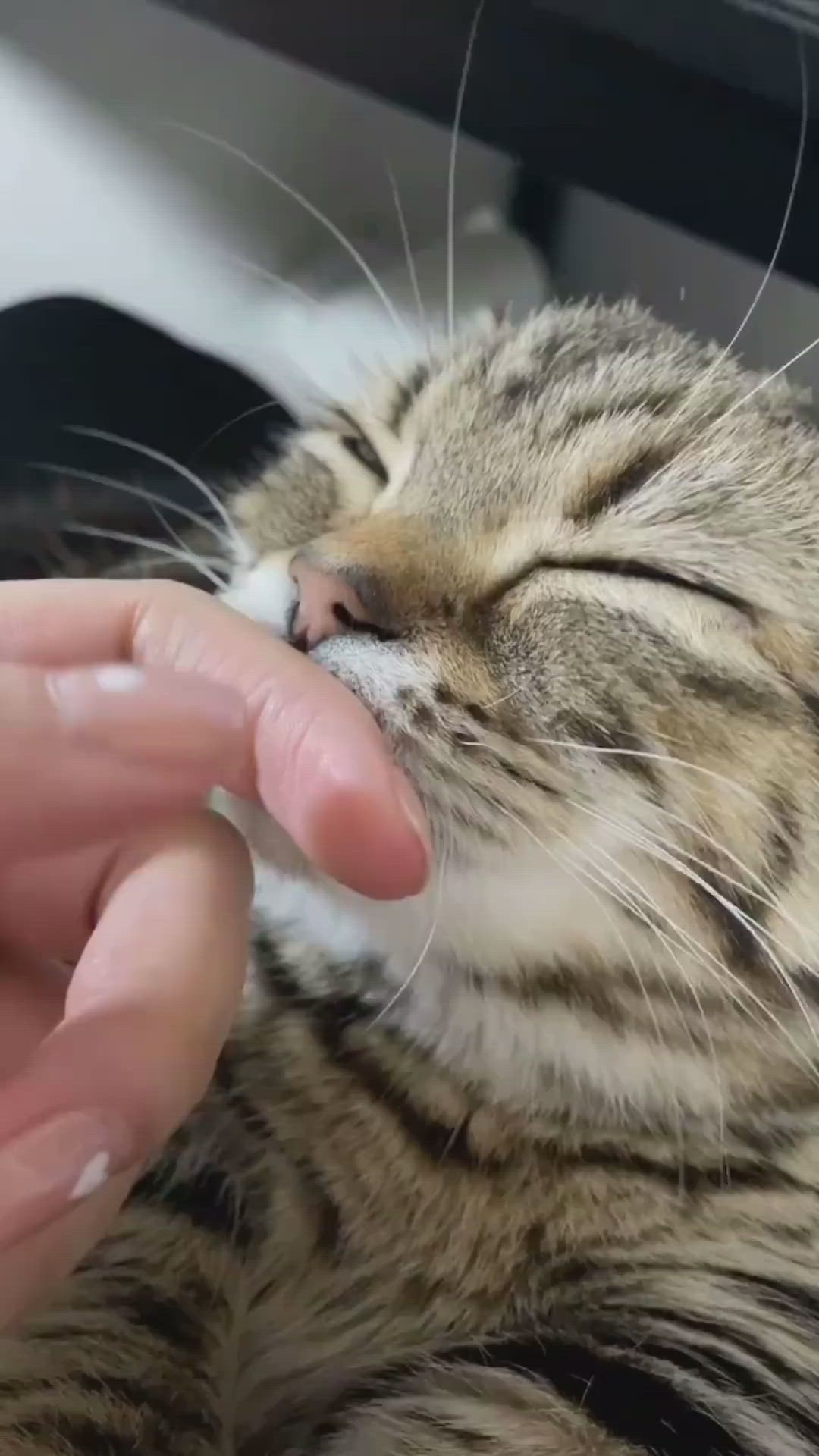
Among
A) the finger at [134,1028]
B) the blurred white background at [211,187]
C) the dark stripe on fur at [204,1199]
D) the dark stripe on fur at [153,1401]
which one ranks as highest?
the blurred white background at [211,187]

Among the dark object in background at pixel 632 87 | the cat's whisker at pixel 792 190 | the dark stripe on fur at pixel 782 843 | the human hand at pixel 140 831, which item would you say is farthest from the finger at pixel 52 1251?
the dark object in background at pixel 632 87

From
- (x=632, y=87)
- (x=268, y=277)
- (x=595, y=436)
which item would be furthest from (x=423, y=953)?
(x=268, y=277)

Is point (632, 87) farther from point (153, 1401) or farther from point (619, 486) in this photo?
point (153, 1401)

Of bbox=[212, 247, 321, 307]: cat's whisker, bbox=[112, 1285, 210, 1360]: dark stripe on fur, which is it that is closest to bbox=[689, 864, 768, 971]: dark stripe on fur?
bbox=[112, 1285, 210, 1360]: dark stripe on fur

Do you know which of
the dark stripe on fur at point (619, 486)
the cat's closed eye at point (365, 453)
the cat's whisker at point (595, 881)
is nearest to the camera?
the cat's whisker at point (595, 881)

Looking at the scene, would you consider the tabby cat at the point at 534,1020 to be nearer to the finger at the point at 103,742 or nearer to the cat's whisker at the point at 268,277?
the finger at the point at 103,742

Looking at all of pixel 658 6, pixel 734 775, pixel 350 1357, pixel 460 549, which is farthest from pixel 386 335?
pixel 350 1357
